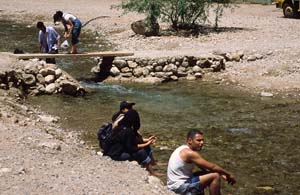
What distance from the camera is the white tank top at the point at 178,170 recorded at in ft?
29.0

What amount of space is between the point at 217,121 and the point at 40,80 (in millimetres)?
5591

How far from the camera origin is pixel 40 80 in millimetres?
18094

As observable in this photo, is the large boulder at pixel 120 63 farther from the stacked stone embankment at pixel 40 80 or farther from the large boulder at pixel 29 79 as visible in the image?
the large boulder at pixel 29 79

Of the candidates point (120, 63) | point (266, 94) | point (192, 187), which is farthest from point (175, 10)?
point (192, 187)

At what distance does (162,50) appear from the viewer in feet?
78.2

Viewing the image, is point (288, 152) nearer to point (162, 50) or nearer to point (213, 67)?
point (213, 67)

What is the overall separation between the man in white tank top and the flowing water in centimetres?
A: 137

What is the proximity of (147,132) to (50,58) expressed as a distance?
22.0ft

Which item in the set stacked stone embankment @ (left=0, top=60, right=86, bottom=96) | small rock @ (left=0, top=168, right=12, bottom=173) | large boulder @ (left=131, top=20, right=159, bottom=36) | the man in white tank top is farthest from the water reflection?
large boulder @ (left=131, top=20, right=159, bottom=36)

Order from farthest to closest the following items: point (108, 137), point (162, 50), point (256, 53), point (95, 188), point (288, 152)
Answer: point (162, 50) → point (256, 53) → point (288, 152) → point (108, 137) → point (95, 188)

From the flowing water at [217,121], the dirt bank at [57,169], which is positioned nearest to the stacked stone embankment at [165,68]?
the flowing water at [217,121]

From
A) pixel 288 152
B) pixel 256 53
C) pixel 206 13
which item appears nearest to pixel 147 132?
pixel 288 152

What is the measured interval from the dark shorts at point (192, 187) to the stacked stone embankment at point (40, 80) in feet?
31.1

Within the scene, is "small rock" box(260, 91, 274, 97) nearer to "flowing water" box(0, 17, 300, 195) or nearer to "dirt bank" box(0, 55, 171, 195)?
"flowing water" box(0, 17, 300, 195)
